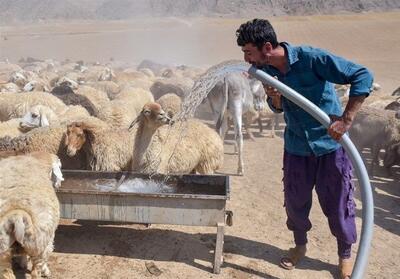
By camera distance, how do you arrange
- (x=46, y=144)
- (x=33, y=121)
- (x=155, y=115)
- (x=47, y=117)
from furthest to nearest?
(x=47, y=117), (x=33, y=121), (x=46, y=144), (x=155, y=115)

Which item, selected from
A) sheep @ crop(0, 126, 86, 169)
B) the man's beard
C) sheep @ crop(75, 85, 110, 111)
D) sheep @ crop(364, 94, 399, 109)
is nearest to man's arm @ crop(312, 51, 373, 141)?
the man's beard

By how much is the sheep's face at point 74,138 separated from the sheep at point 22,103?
8.32 ft

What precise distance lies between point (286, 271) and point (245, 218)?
4.51 ft

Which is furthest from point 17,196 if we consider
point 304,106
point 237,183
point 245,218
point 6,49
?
point 6,49

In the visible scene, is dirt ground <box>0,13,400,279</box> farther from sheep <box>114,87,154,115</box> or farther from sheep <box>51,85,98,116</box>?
sheep <box>51,85,98,116</box>

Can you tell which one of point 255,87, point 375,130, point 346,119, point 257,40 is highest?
point 257,40

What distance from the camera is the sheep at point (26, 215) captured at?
11.5ft

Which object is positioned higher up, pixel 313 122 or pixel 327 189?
pixel 313 122

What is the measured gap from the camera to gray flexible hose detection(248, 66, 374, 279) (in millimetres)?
3385

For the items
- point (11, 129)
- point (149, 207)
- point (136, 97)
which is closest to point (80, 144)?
point (11, 129)

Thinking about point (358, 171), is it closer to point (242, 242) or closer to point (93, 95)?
point (242, 242)

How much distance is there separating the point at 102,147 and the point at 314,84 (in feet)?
10.5

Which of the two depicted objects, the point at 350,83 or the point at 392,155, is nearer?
the point at 350,83

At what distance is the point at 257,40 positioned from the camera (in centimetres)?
345
